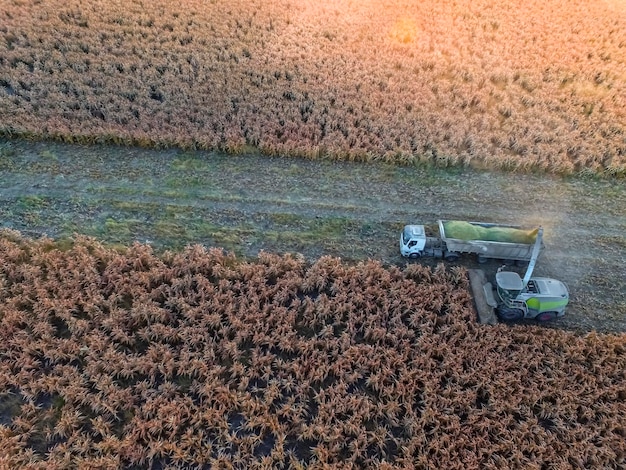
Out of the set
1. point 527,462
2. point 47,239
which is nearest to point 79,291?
point 47,239

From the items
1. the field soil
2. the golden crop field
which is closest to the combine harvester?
the field soil

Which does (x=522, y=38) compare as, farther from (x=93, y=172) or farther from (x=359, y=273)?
(x=93, y=172)

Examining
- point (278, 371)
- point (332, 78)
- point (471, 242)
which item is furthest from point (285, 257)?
point (332, 78)

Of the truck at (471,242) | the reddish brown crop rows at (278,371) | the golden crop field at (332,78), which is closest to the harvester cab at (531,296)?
the reddish brown crop rows at (278,371)

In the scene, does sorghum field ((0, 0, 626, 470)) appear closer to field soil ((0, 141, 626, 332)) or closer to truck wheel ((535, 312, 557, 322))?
field soil ((0, 141, 626, 332))

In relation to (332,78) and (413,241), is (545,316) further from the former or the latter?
(332,78)
